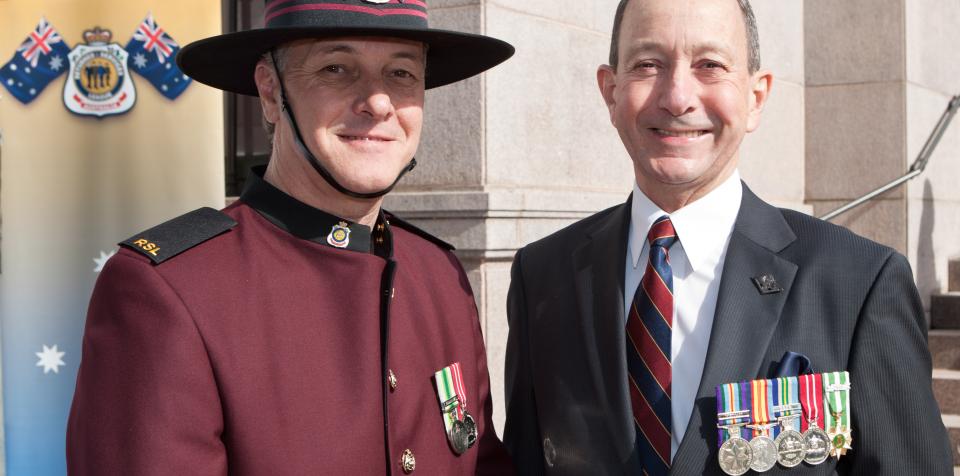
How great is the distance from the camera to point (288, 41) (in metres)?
2.41

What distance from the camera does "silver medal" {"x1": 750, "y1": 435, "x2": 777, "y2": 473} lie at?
7.47 feet

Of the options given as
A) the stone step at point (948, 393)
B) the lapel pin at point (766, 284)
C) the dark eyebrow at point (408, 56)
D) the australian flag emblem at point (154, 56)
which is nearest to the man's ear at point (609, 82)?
the dark eyebrow at point (408, 56)

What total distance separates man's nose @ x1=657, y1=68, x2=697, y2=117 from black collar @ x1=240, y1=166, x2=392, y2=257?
75 centimetres

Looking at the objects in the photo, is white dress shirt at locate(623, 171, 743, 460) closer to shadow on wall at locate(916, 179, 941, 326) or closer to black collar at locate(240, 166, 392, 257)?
black collar at locate(240, 166, 392, 257)

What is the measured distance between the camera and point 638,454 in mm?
2371

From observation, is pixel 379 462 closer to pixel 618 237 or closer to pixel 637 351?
pixel 637 351

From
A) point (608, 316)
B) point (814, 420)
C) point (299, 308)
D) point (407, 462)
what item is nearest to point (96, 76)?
point (299, 308)

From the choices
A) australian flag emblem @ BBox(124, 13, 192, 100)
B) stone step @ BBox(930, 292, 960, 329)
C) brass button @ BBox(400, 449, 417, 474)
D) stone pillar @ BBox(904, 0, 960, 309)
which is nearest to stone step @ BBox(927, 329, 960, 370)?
stone step @ BBox(930, 292, 960, 329)

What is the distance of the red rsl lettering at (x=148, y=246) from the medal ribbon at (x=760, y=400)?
4.19 feet

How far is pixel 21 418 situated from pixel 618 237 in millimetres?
2228

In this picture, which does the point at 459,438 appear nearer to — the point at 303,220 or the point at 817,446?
the point at 303,220

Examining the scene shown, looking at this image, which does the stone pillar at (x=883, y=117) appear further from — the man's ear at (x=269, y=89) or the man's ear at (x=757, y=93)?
the man's ear at (x=269, y=89)

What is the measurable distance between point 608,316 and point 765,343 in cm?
37

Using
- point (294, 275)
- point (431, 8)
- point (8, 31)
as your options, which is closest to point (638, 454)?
point (294, 275)
